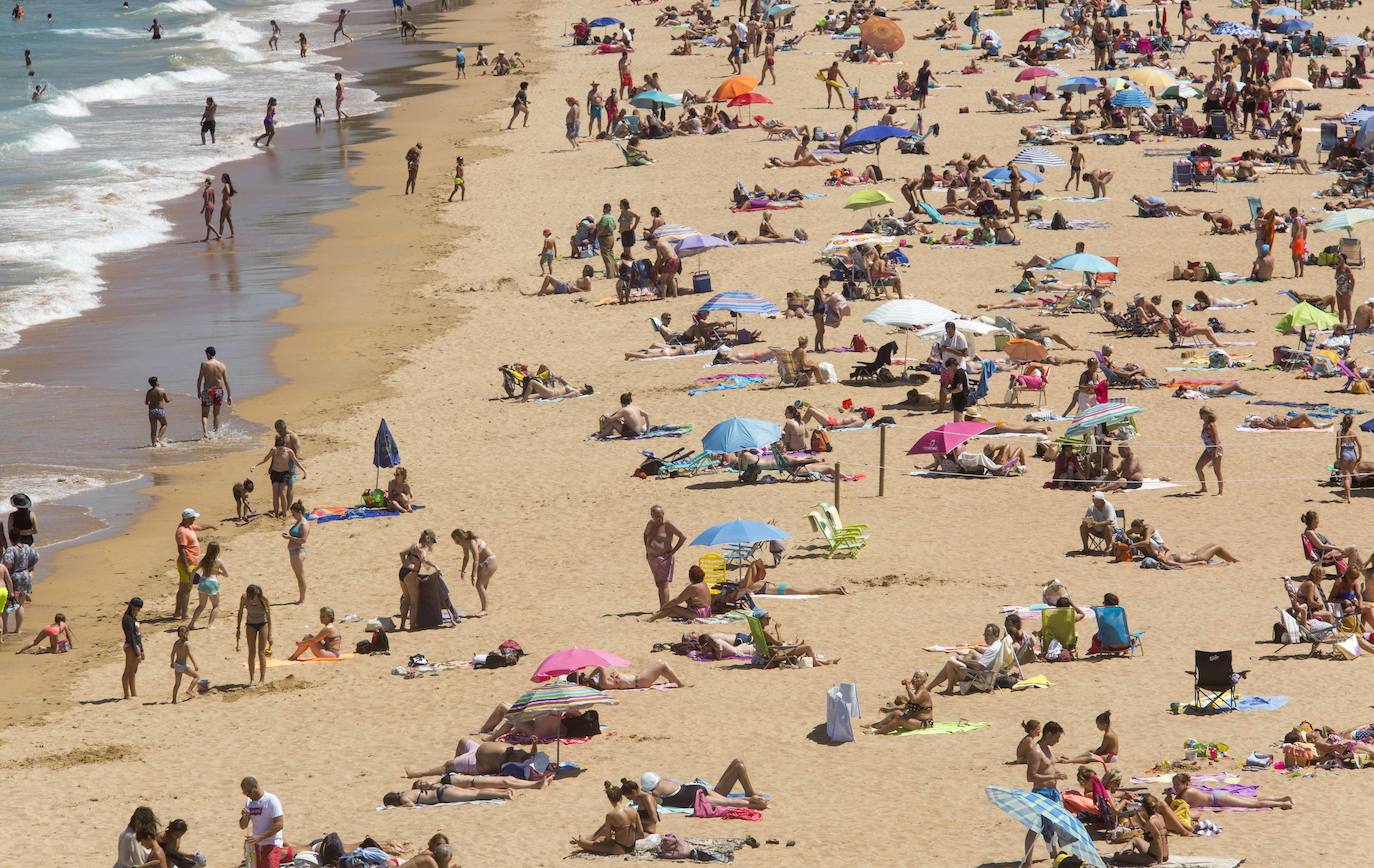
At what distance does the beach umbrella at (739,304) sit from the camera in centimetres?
2639

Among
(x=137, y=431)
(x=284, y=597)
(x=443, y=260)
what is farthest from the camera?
(x=443, y=260)

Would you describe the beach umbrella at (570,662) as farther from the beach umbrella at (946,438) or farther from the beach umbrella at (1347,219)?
the beach umbrella at (1347,219)

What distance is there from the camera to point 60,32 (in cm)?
7175

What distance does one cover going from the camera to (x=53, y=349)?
2881 cm

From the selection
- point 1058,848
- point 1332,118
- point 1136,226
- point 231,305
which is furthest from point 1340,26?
point 1058,848

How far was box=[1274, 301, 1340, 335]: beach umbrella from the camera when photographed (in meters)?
25.4

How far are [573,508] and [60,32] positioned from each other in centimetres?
5744

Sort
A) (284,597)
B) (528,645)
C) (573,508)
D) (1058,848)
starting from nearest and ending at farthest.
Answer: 1. (1058,848)
2. (528,645)
3. (284,597)
4. (573,508)

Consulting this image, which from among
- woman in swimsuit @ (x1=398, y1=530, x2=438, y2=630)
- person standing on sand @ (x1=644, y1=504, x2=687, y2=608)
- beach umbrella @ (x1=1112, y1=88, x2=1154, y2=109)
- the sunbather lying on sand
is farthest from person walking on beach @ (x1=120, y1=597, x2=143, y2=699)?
beach umbrella @ (x1=1112, y1=88, x2=1154, y2=109)

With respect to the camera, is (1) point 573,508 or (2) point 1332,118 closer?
(1) point 573,508

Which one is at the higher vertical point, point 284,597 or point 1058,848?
point 1058,848

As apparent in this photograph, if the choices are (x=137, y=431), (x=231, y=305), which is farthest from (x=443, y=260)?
(x=137, y=431)

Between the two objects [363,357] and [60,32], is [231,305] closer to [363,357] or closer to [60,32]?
[363,357]

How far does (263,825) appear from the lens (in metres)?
12.7
